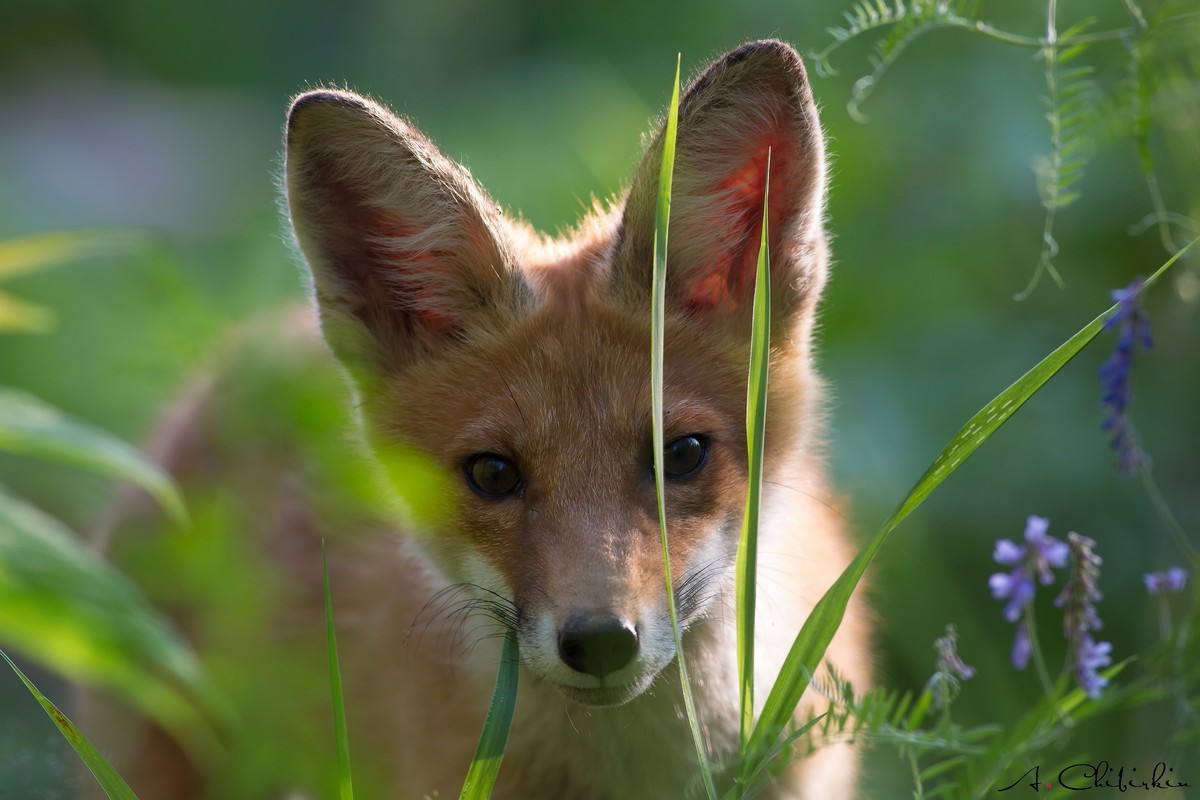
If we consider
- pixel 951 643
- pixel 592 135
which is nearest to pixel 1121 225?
pixel 592 135

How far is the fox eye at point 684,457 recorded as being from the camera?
8.50 feet

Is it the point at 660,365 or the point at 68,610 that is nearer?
the point at 68,610

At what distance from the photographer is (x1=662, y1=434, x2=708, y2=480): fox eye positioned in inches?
102

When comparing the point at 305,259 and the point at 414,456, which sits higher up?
the point at 305,259

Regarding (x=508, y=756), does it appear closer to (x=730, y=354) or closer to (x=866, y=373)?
(x=730, y=354)

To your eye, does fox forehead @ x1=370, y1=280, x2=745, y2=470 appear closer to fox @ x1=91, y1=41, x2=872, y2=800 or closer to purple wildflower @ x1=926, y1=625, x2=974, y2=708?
fox @ x1=91, y1=41, x2=872, y2=800

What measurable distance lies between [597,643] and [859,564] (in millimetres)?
529

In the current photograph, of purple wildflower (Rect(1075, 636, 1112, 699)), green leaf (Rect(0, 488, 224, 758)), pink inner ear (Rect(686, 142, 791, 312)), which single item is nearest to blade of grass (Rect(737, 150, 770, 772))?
purple wildflower (Rect(1075, 636, 1112, 699))

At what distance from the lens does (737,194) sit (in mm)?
2762

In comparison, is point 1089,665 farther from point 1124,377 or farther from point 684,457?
point 684,457

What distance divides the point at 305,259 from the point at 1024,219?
10.7 feet

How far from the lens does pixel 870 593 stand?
3.96m

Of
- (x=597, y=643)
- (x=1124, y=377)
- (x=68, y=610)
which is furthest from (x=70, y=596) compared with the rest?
(x=1124, y=377)

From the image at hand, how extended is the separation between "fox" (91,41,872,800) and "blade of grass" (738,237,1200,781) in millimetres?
358
